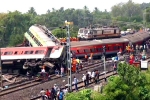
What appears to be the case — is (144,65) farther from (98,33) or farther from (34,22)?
(34,22)

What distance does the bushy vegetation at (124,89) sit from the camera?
15.7 m

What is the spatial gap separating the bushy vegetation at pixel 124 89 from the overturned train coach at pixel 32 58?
1477 centimetres

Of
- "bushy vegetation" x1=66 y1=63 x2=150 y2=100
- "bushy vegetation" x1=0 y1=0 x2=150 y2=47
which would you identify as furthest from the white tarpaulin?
"bushy vegetation" x1=0 y1=0 x2=150 y2=47

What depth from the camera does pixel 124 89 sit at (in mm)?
16406

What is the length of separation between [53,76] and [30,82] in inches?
102

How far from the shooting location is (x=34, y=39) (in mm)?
41688

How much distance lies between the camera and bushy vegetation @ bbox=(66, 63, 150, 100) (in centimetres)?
1567

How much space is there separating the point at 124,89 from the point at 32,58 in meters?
18.4

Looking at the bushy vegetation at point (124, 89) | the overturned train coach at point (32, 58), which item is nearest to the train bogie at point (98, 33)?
the overturned train coach at point (32, 58)

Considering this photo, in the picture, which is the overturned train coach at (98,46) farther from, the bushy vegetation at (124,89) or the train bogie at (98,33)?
the bushy vegetation at (124,89)

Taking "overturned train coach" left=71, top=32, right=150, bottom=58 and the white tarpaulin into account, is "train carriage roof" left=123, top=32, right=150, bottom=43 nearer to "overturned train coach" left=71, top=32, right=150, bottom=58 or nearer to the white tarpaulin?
"overturned train coach" left=71, top=32, right=150, bottom=58

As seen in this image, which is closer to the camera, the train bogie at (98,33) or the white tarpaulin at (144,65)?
the white tarpaulin at (144,65)

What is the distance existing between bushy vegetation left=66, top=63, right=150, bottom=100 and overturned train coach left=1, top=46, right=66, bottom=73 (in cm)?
1477

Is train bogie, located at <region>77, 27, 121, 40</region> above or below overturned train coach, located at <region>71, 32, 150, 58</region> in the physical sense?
above
